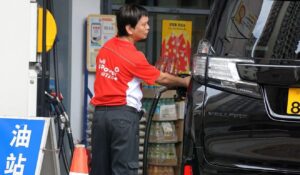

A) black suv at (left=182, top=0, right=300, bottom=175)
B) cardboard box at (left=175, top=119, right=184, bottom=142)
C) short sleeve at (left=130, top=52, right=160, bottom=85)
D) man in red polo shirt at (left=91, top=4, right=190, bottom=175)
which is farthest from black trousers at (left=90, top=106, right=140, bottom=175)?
cardboard box at (left=175, top=119, right=184, bottom=142)

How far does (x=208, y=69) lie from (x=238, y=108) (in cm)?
31

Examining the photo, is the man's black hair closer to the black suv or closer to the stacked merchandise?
the black suv

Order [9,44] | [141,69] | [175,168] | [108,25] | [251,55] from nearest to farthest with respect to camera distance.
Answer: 1. [251,55]
2. [9,44]
3. [141,69]
4. [175,168]
5. [108,25]

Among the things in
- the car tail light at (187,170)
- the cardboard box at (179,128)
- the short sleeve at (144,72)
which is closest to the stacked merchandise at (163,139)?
the cardboard box at (179,128)

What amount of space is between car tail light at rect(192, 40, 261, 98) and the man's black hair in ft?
5.25

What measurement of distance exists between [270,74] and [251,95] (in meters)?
0.16

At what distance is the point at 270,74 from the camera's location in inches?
146

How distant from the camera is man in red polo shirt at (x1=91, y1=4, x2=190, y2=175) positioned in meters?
5.35

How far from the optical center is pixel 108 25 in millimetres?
7953

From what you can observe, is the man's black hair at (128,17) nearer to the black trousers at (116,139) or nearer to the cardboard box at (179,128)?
the black trousers at (116,139)

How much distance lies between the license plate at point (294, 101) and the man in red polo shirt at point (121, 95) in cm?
163

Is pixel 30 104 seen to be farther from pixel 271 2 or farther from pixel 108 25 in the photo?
pixel 108 25

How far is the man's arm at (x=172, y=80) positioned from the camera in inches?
204

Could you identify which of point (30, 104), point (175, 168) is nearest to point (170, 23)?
point (175, 168)
